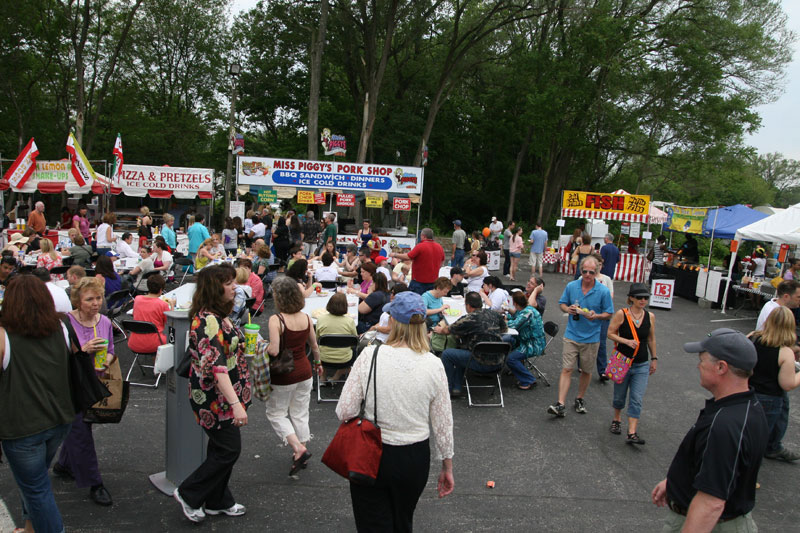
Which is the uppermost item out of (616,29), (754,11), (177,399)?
(754,11)

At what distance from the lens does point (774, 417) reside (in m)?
4.75

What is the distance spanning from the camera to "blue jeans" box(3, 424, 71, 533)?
9.43ft

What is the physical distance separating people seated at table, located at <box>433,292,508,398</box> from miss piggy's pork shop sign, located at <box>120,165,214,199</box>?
17171mm

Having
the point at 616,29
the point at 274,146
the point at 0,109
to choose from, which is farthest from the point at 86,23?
the point at 616,29

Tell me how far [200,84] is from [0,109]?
1053cm

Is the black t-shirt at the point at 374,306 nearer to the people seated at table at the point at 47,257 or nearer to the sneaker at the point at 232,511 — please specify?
the sneaker at the point at 232,511

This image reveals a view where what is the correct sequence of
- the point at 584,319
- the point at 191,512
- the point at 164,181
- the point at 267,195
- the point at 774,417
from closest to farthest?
the point at 191,512 < the point at 774,417 < the point at 584,319 < the point at 267,195 < the point at 164,181

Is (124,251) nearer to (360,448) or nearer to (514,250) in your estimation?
(360,448)

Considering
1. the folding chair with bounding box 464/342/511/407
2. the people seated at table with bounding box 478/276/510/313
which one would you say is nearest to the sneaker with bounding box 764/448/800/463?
the folding chair with bounding box 464/342/511/407

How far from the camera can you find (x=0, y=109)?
27062 mm

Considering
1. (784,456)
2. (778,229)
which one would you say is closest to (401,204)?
(778,229)

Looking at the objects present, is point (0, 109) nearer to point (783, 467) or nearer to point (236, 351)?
point (236, 351)

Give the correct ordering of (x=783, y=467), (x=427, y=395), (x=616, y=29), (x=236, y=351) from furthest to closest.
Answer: (x=616, y=29) → (x=783, y=467) → (x=236, y=351) → (x=427, y=395)

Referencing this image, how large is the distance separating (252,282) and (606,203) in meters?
12.6
